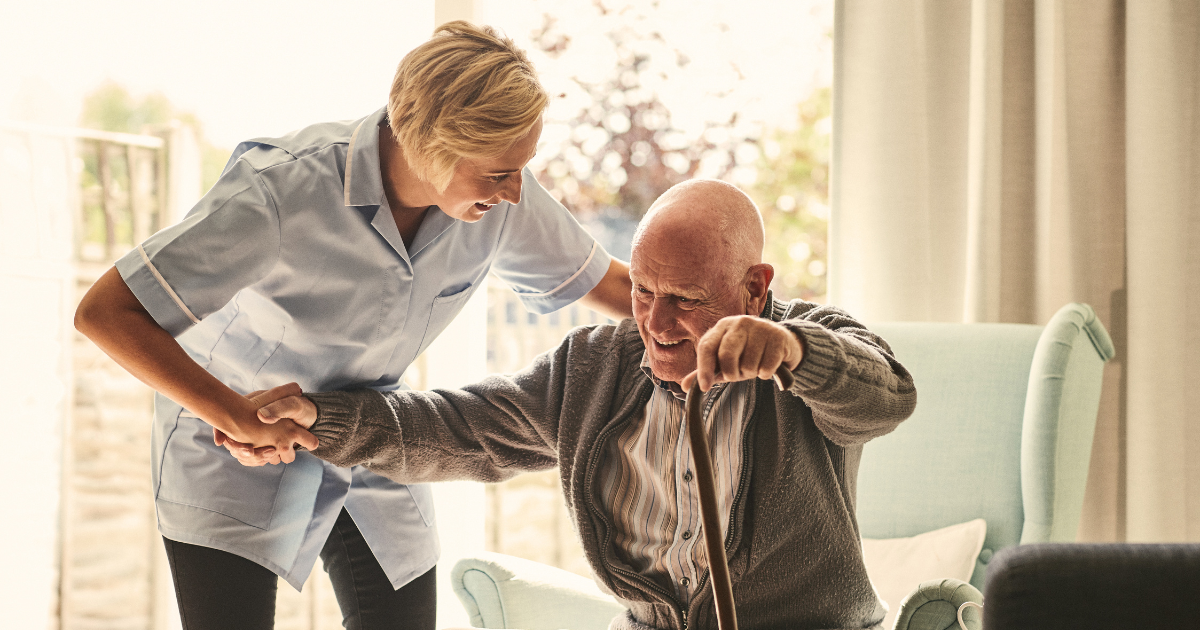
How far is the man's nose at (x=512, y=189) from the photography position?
1.31 metres

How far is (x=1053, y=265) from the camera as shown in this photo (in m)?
2.11

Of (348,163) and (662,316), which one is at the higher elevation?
(348,163)

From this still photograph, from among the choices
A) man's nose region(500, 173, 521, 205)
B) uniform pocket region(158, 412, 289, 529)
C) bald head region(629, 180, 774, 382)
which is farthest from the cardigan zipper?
uniform pocket region(158, 412, 289, 529)

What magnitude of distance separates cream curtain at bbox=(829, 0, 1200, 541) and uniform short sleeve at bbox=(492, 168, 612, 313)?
903mm

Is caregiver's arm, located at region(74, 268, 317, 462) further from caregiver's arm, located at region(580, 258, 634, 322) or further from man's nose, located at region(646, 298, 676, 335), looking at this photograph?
caregiver's arm, located at region(580, 258, 634, 322)

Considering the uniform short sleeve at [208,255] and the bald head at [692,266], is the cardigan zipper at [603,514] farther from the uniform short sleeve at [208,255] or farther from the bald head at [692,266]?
the uniform short sleeve at [208,255]

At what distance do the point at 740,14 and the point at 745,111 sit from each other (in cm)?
37

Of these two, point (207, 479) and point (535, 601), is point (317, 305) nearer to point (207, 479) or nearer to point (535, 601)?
point (207, 479)

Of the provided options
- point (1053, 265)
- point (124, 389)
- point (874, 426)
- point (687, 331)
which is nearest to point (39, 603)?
point (124, 389)

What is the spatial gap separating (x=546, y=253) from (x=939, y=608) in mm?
867

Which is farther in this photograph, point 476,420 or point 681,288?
point 476,420

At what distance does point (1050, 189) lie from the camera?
2.10 m

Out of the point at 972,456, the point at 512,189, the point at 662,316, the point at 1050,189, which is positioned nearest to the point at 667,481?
the point at 662,316

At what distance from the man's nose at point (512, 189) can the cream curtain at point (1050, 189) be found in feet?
3.92
